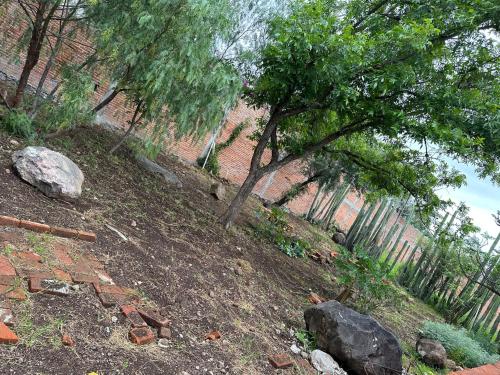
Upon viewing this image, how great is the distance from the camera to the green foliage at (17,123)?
4.61 m

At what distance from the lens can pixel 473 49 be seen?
566 centimetres

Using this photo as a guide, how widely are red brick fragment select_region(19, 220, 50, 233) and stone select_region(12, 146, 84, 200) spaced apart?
28.3 inches

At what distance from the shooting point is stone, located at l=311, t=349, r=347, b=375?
138 inches

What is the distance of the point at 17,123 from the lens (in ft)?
15.1

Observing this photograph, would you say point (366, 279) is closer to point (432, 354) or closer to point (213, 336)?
point (432, 354)

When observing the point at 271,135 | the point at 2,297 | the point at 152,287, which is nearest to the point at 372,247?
the point at 271,135

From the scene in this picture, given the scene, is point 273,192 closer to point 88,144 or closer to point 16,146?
point 88,144

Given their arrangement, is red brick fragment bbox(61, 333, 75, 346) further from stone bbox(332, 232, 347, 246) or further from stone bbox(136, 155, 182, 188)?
stone bbox(332, 232, 347, 246)

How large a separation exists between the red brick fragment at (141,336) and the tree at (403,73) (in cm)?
351

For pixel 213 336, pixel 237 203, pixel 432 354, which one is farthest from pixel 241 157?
pixel 213 336

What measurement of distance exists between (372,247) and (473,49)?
889cm

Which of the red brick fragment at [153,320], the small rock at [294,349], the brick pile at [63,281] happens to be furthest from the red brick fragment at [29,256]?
the small rock at [294,349]

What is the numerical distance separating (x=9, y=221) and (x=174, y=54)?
2.23 m

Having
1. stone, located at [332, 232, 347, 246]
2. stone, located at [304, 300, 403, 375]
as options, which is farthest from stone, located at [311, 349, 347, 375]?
stone, located at [332, 232, 347, 246]
